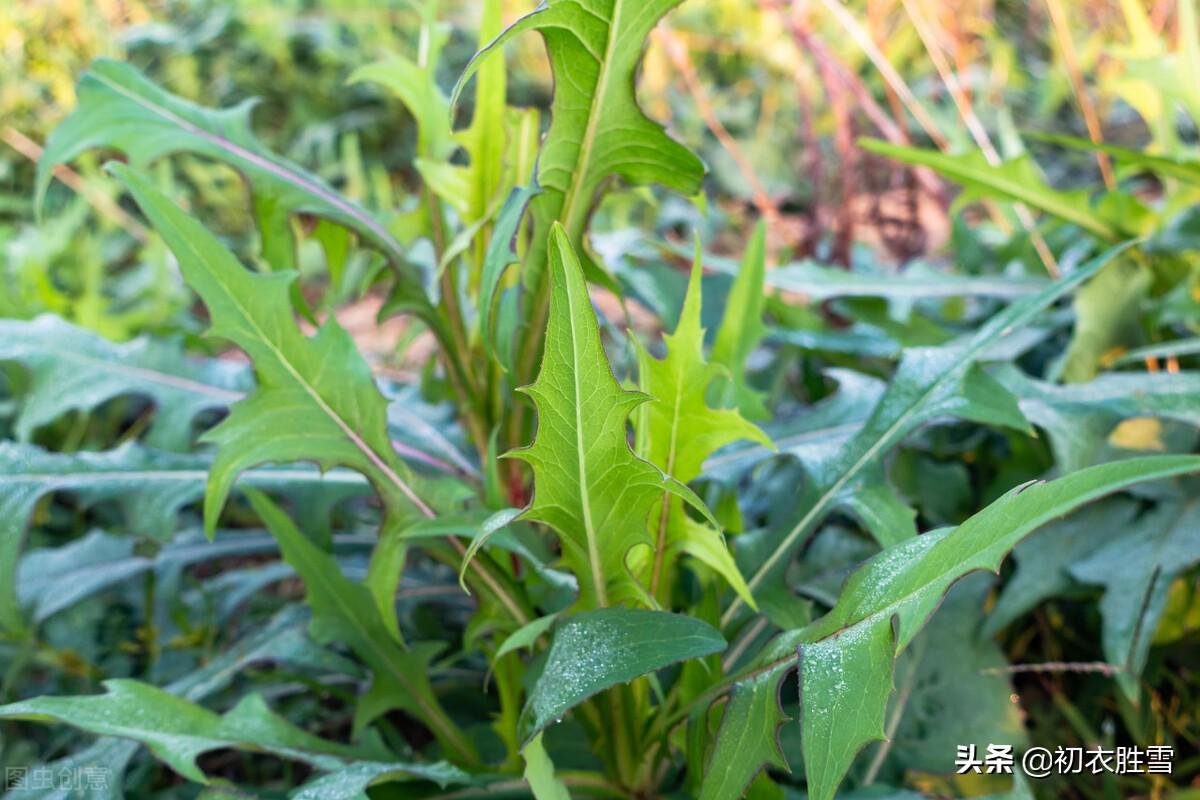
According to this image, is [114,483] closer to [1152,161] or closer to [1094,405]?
[1094,405]

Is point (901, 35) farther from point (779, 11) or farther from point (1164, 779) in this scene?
point (1164, 779)

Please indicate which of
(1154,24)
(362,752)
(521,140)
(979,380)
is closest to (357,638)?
(362,752)

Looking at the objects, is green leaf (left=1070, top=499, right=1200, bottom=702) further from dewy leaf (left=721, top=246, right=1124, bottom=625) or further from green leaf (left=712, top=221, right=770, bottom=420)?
green leaf (left=712, top=221, right=770, bottom=420)

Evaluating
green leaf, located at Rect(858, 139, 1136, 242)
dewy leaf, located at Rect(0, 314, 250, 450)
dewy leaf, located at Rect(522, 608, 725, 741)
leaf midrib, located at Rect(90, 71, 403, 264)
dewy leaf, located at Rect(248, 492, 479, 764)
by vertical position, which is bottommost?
dewy leaf, located at Rect(248, 492, 479, 764)

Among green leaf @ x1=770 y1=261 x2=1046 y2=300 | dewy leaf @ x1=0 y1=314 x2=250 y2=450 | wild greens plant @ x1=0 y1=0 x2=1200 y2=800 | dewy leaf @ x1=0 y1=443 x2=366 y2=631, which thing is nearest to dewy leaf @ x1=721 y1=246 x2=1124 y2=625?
wild greens plant @ x1=0 y1=0 x2=1200 y2=800

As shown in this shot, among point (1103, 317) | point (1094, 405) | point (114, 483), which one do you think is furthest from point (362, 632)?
point (1103, 317)

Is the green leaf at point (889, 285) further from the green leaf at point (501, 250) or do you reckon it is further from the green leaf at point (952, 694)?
the green leaf at point (501, 250)

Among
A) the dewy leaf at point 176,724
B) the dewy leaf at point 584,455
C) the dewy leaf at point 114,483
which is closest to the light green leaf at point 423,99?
the dewy leaf at point 114,483
